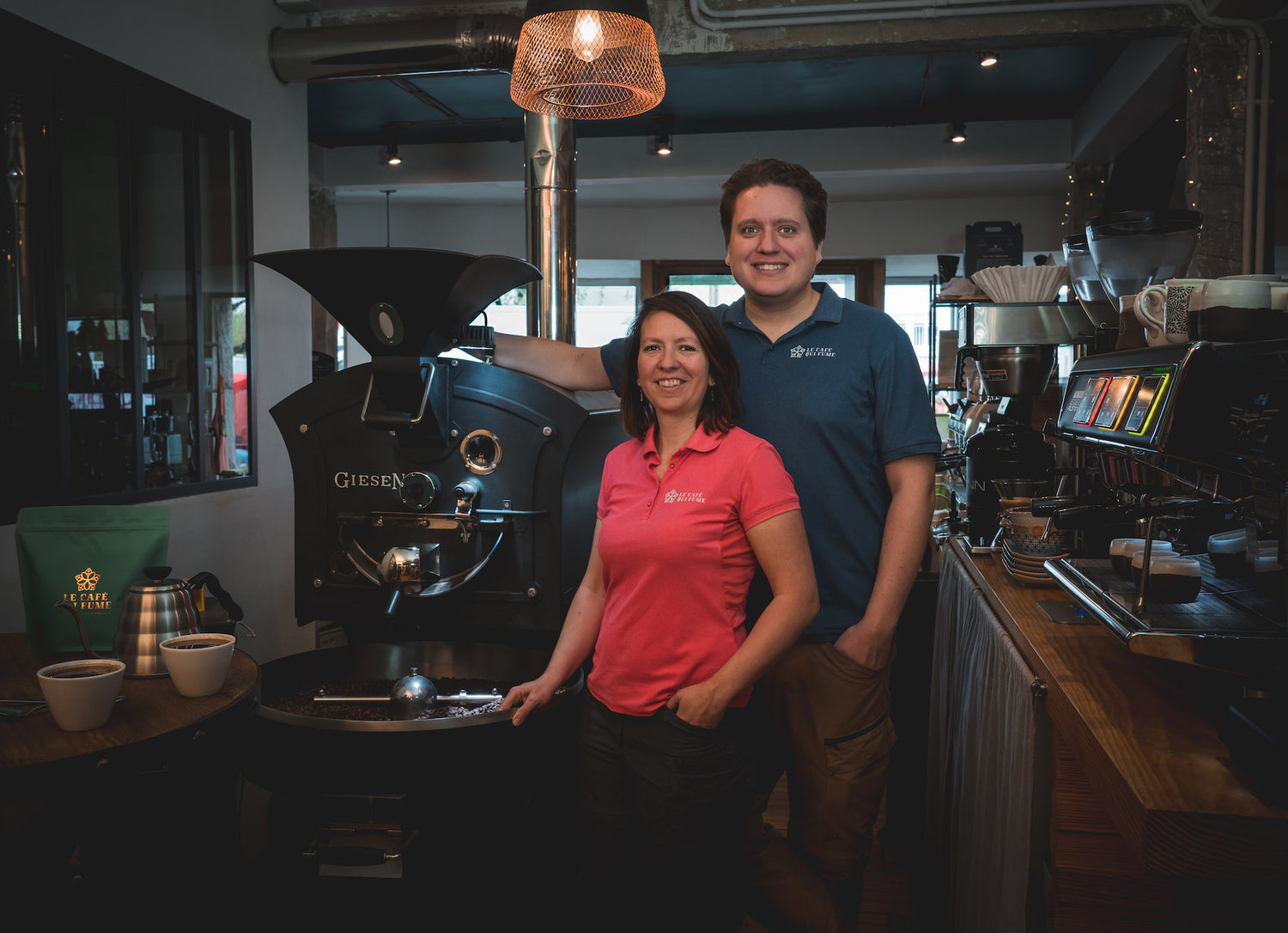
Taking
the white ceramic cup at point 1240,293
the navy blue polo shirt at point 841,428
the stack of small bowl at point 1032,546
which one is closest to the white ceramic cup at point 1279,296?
the white ceramic cup at point 1240,293

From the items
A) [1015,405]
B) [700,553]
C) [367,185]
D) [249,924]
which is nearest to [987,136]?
[1015,405]

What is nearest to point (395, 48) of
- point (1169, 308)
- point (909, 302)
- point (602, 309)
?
point (1169, 308)

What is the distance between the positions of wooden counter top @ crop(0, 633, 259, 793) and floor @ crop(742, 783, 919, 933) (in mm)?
1455

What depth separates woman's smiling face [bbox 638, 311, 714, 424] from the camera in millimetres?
1512

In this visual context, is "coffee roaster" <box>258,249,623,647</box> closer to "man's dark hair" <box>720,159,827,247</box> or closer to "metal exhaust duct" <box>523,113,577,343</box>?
"man's dark hair" <box>720,159,827,247</box>

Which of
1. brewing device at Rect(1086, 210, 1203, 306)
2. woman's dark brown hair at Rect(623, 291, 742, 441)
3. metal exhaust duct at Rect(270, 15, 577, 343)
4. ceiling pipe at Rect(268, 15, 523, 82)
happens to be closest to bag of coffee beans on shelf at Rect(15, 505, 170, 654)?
woman's dark brown hair at Rect(623, 291, 742, 441)

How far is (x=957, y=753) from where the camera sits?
6.77ft

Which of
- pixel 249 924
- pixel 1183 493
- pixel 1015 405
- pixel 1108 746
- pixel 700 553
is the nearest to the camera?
pixel 1108 746

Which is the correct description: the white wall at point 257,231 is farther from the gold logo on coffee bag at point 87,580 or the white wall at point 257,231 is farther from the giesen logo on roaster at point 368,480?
the gold logo on coffee bag at point 87,580

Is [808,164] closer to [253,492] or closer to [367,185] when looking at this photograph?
[367,185]

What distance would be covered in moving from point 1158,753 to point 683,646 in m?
0.65

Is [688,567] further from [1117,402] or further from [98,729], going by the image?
[98,729]

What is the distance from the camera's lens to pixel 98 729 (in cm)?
134

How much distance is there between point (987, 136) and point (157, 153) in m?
4.94
